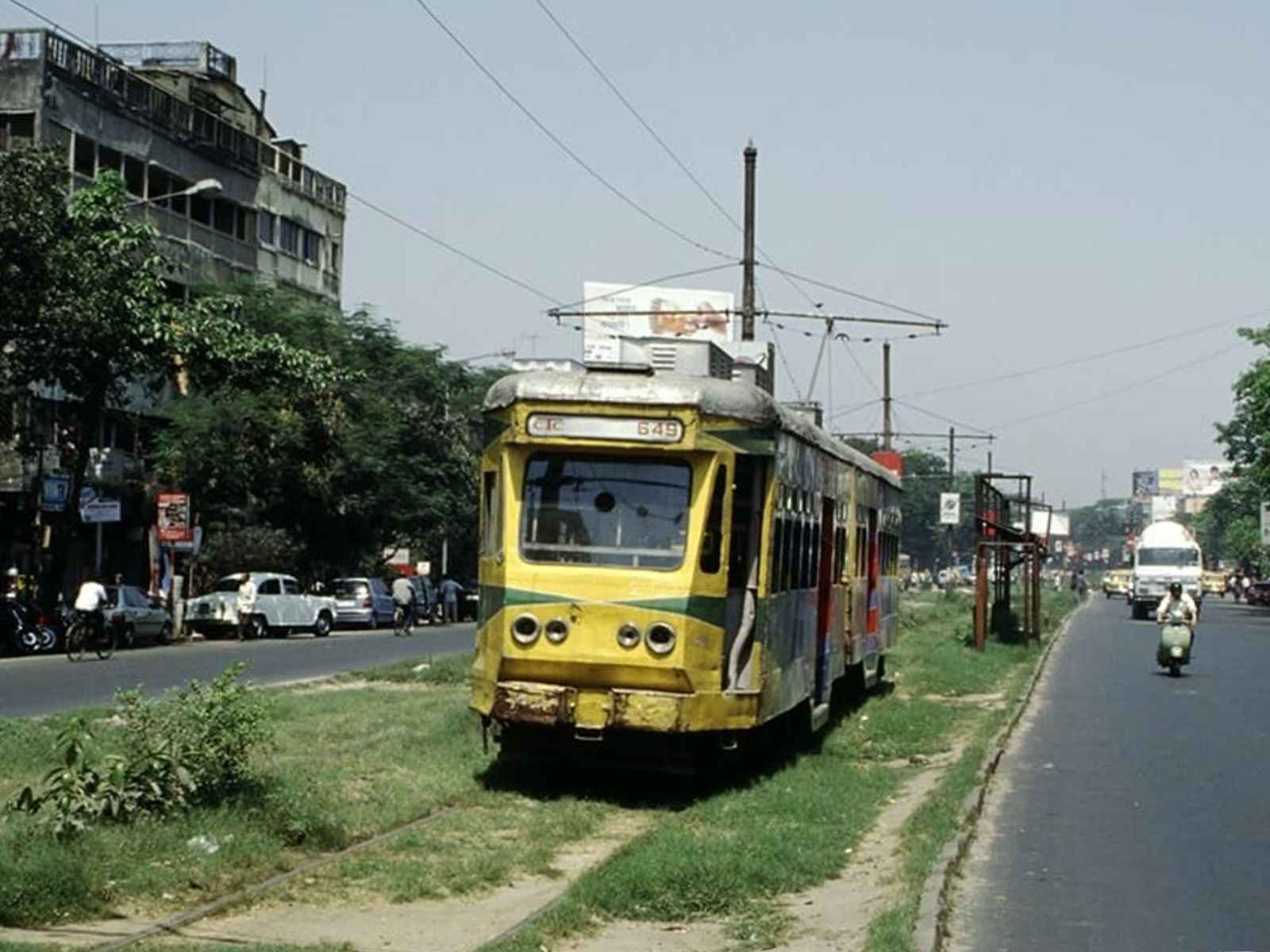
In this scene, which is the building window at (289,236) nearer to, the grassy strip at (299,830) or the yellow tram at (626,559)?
the grassy strip at (299,830)

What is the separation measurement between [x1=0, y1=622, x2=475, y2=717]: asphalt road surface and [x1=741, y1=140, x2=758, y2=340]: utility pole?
855 centimetres

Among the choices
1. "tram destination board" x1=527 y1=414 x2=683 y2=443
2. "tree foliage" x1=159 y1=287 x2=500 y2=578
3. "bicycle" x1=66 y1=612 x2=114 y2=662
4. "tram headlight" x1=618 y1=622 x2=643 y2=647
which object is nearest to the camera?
"tram headlight" x1=618 y1=622 x2=643 y2=647

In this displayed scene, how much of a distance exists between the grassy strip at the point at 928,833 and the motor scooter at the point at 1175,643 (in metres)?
10.7

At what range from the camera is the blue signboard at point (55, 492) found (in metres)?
42.7

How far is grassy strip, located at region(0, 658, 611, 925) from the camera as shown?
33.4 feet

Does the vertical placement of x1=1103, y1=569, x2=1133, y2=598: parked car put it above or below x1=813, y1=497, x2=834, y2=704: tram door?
above

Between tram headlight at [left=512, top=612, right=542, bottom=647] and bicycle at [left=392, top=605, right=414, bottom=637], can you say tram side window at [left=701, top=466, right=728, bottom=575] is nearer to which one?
tram headlight at [left=512, top=612, right=542, bottom=647]

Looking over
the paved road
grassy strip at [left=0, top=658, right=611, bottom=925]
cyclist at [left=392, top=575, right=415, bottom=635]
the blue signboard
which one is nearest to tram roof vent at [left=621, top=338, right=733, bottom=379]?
grassy strip at [left=0, top=658, right=611, bottom=925]

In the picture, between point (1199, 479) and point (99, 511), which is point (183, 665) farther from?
point (1199, 479)

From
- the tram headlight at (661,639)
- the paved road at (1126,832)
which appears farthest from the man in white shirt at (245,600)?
the tram headlight at (661,639)

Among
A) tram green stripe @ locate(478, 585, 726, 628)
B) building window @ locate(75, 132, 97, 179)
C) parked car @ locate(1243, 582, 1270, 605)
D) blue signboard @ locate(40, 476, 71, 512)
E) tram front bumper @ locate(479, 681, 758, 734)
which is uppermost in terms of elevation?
building window @ locate(75, 132, 97, 179)

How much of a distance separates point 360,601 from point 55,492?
1430 centimetres

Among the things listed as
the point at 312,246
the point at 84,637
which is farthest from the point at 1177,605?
the point at 312,246

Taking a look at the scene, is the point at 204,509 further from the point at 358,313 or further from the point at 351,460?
the point at 358,313
